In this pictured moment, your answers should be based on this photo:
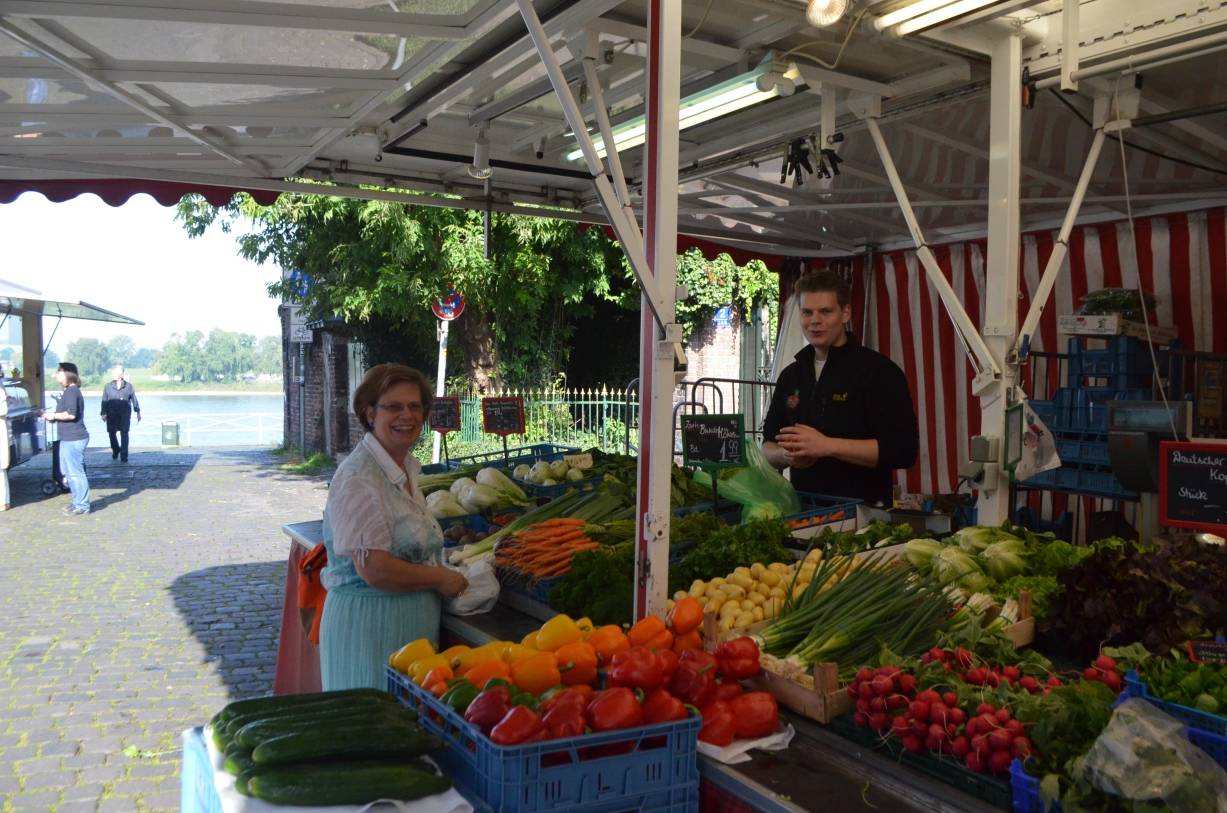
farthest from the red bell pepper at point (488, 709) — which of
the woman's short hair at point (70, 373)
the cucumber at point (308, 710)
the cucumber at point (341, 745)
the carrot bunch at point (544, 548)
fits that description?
the woman's short hair at point (70, 373)

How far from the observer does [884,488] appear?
183 inches

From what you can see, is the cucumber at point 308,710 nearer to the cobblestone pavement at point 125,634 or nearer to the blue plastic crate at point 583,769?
the blue plastic crate at point 583,769

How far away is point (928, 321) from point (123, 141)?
24.7 feet

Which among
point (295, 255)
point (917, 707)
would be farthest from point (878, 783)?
point (295, 255)

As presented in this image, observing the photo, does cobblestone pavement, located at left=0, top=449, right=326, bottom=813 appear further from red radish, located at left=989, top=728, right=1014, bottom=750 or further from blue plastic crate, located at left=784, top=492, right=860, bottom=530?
red radish, located at left=989, top=728, right=1014, bottom=750

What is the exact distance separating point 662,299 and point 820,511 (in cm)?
179

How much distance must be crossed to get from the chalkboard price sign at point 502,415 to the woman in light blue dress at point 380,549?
3784 mm

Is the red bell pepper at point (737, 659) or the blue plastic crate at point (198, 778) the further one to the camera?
the red bell pepper at point (737, 659)

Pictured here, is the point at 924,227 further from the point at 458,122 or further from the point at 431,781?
the point at 431,781

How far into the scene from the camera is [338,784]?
200 cm

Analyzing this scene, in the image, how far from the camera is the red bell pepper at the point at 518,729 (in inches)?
A: 80.3

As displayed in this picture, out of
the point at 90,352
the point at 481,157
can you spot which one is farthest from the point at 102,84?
the point at 90,352

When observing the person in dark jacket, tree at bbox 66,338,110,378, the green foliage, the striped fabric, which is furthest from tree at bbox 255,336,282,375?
the striped fabric

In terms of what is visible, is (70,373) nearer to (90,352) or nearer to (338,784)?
(338,784)
